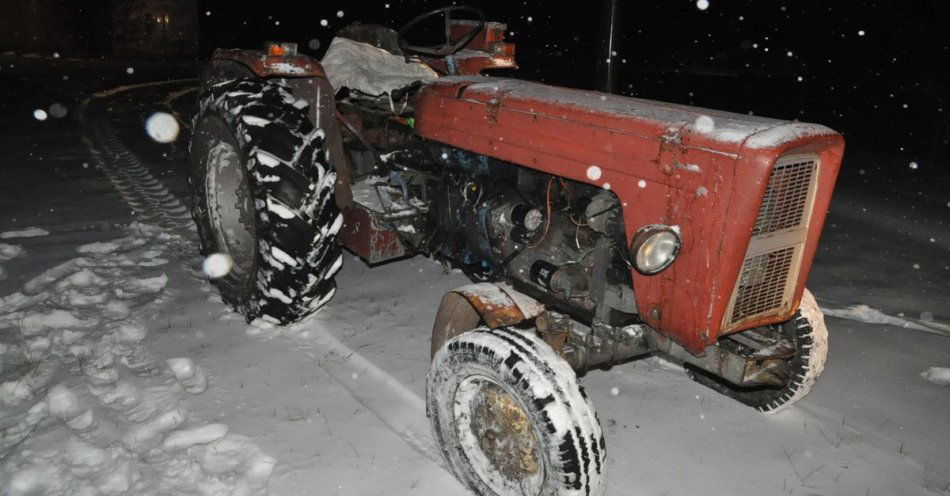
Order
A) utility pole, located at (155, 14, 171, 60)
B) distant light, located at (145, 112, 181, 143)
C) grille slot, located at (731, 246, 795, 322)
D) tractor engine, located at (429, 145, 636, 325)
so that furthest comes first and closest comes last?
utility pole, located at (155, 14, 171, 60)
distant light, located at (145, 112, 181, 143)
tractor engine, located at (429, 145, 636, 325)
grille slot, located at (731, 246, 795, 322)

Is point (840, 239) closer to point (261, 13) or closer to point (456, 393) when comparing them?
point (456, 393)

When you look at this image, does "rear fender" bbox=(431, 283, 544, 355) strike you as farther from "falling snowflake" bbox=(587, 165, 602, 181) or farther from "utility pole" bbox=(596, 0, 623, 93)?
"utility pole" bbox=(596, 0, 623, 93)

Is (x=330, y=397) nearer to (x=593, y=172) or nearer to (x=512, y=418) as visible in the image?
(x=512, y=418)

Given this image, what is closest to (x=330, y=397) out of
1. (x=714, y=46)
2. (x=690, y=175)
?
(x=690, y=175)

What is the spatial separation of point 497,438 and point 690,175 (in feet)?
3.84

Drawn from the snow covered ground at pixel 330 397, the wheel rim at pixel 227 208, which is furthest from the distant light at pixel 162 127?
the wheel rim at pixel 227 208

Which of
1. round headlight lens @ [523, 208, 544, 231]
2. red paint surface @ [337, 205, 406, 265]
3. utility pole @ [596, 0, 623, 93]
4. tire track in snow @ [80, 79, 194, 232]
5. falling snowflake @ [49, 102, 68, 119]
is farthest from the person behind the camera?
falling snowflake @ [49, 102, 68, 119]

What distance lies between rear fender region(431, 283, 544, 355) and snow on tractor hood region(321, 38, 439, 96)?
160cm

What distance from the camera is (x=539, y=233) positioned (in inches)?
115

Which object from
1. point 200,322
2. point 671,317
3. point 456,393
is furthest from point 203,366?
point 671,317

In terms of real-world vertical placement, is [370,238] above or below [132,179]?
above

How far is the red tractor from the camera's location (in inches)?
88.4

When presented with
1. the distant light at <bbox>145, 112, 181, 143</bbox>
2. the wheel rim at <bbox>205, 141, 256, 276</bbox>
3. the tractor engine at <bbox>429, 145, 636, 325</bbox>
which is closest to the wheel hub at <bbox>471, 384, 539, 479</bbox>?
the tractor engine at <bbox>429, 145, 636, 325</bbox>

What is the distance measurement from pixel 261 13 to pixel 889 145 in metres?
24.8
